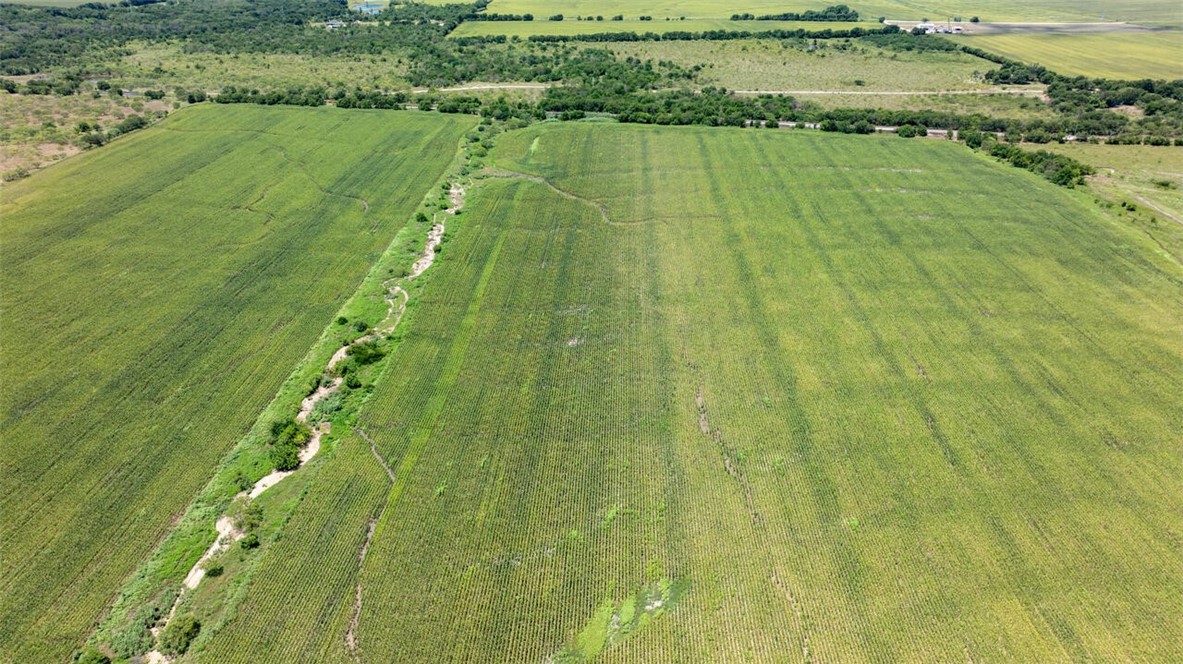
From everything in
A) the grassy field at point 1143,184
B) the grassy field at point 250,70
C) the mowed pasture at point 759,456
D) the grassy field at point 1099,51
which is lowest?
the mowed pasture at point 759,456

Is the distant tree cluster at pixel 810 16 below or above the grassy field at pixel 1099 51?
above

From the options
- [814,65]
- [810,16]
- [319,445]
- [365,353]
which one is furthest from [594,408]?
[810,16]

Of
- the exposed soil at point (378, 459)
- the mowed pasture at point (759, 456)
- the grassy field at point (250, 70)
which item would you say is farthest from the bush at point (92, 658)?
the grassy field at point (250, 70)

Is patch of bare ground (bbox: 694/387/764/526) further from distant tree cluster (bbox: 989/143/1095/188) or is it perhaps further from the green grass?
the green grass

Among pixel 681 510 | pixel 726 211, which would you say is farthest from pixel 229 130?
pixel 681 510

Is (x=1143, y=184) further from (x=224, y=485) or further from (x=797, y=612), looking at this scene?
(x=224, y=485)

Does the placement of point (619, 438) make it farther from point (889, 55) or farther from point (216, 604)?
point (889, 55)

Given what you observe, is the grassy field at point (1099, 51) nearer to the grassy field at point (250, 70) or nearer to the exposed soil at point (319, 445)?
the exposed soil at point (319, 445)
